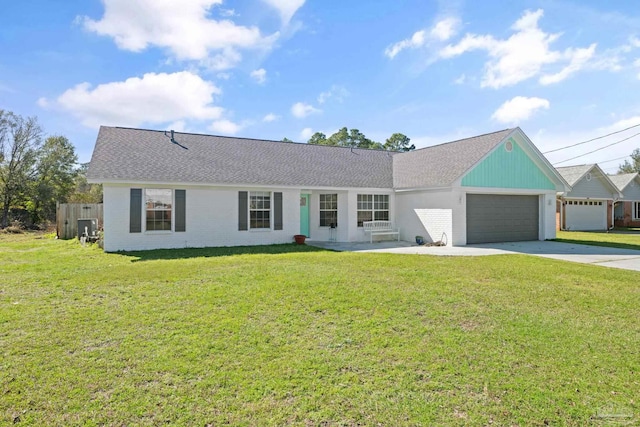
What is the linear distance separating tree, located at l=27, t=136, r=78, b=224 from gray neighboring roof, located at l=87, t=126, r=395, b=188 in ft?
A: 63.0

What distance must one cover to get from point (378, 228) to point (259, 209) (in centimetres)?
570

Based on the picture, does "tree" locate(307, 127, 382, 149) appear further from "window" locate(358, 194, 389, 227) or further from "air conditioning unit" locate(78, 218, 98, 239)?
"air conditioning unit" locate(78, 218, 98, 239)

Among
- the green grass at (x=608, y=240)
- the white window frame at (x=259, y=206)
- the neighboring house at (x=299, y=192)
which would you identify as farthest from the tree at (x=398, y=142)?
the white window frame at (x=259, y=206)

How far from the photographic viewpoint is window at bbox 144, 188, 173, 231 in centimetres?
1331

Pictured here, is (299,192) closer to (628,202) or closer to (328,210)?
(328,210)

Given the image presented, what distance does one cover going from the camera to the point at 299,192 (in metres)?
15.9

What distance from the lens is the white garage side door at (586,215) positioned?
2572 centimetres

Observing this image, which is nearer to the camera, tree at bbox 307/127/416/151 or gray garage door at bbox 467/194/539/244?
gray garage door at bbox 467/194/539/244

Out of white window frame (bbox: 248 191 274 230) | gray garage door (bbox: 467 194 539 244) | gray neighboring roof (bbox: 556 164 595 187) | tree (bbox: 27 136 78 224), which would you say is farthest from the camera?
tree (bbox: 27 136 78 224)

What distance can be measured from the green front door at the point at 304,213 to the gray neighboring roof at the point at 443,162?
173 inches

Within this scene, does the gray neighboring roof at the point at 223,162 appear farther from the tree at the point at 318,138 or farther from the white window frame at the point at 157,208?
the tree at the point at 318,138

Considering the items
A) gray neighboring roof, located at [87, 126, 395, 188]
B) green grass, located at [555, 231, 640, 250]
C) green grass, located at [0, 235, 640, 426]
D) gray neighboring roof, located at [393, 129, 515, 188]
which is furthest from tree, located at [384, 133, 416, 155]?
green grass, located at [0, 235, 640, 426]

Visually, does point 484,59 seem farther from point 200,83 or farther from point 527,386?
point 527,386

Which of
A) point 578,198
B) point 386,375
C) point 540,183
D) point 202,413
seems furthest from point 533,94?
point 202,413
